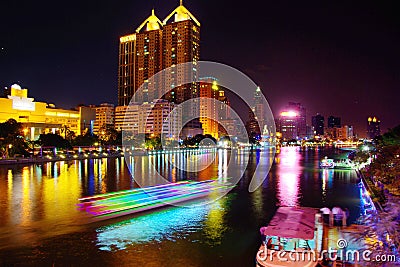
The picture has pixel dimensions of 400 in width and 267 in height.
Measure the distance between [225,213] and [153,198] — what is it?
451cm

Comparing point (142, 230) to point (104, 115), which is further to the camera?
point (104, 115)

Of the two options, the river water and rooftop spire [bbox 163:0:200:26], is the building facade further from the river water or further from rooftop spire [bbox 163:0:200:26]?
the river water

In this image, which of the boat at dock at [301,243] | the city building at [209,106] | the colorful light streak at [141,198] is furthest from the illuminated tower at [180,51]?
the boat at dock at [301,243]

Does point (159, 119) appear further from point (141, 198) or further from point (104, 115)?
point (141, 198)

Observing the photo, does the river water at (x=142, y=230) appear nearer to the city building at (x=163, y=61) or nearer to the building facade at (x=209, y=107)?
Answer: the city building at (x=163, y=61)

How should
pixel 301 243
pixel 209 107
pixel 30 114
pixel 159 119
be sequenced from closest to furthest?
pixel 301 243
pixel 30 114
pixel 159 119
pixel 209 107

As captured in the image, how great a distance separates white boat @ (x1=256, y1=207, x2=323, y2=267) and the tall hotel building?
117 meters

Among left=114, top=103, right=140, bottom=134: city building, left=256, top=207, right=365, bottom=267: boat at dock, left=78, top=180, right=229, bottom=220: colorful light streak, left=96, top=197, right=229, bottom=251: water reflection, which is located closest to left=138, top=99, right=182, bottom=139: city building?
left=114, top=103, right=140, bottom=134: city building

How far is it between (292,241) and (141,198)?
10.1 m

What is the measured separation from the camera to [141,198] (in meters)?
16.2

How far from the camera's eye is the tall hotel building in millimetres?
122000

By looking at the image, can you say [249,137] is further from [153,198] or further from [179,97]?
[153,198]

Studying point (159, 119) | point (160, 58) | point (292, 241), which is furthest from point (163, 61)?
point (292, 241)

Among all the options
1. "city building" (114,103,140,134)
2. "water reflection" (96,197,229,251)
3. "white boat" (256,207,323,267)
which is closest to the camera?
"white boat" (256,207,323,267)
